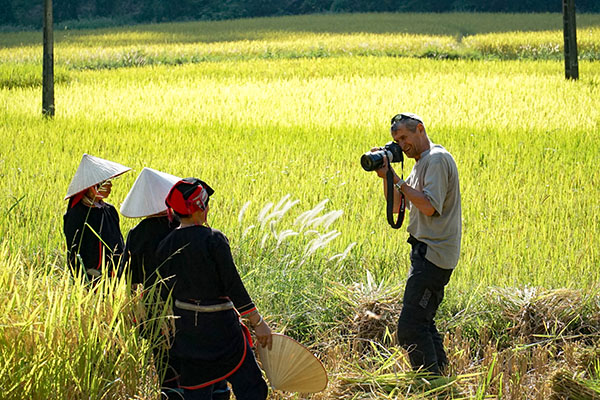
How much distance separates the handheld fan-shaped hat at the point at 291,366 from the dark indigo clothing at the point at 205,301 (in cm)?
11

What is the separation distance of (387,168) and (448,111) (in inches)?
330

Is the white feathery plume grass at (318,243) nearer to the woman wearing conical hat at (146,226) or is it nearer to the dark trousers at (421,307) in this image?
the dark trousers at (421,307)

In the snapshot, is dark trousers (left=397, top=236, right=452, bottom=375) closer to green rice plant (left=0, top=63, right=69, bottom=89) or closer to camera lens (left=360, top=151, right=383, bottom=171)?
camera lens (left=360, top=151, right=383, bottom=171)

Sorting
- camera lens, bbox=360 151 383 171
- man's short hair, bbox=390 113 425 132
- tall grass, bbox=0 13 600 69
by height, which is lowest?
camera lens, bbox=360 151 383 171

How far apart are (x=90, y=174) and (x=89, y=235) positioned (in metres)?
0.29

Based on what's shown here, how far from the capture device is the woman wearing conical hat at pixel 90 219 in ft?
12.0

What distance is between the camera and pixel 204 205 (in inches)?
115

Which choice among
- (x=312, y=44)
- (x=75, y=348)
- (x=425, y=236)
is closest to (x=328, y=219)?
(x=425, y=236)

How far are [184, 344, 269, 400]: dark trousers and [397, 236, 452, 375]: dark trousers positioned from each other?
2.79 feet

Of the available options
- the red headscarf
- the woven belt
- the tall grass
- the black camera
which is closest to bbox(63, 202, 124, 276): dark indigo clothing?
the woven belt

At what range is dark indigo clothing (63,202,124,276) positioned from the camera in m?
3.65

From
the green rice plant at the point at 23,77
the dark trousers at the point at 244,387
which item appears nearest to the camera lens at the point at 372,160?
the dark trousers at the point at 244,387

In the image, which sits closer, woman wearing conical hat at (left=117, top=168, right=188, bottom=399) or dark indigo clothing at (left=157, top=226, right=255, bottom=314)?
A: dark indigo clothing at (left=157, top=226, right=255, bottom=314)

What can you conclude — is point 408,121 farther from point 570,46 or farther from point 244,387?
point 570,46
